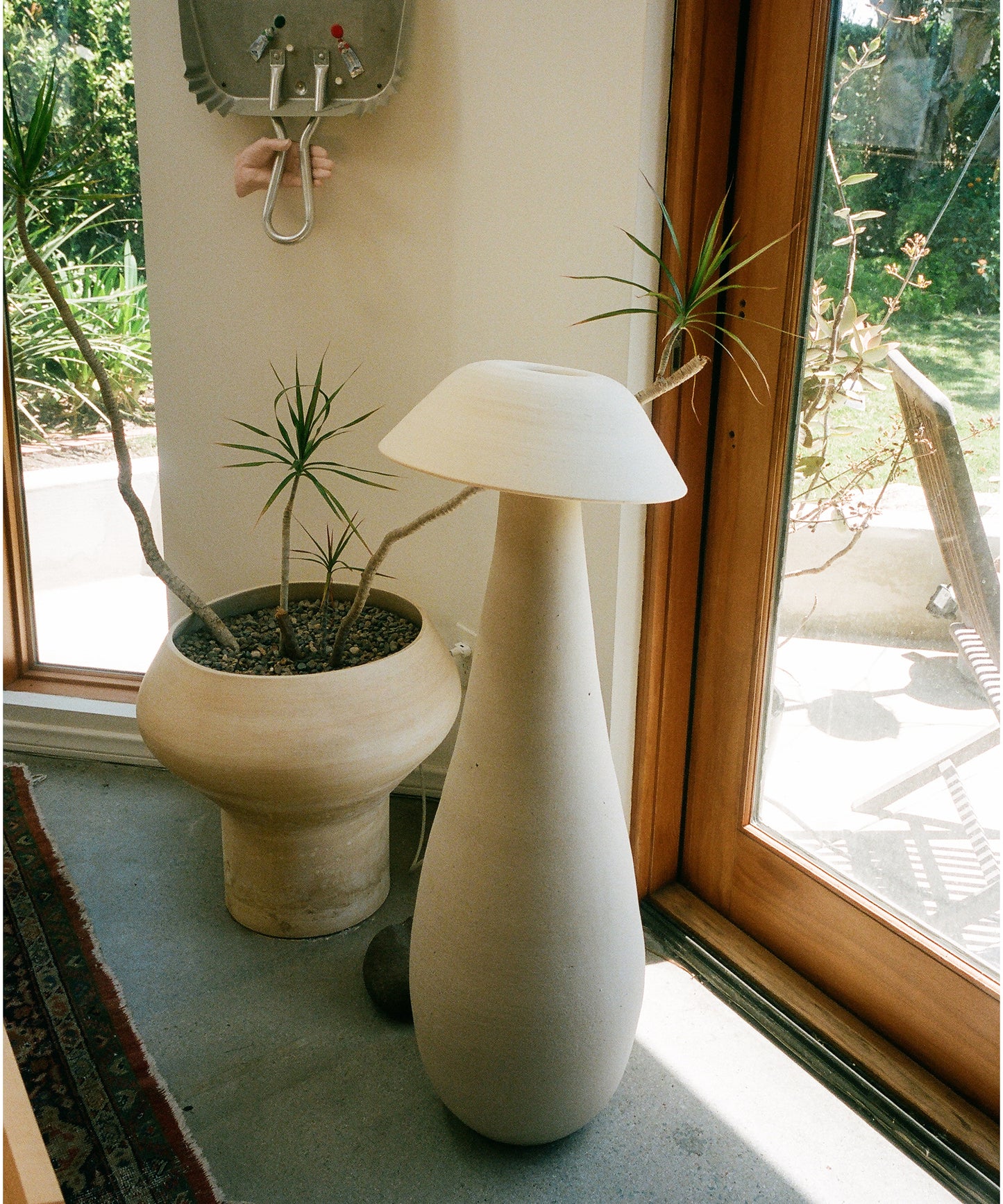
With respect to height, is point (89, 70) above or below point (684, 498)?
above

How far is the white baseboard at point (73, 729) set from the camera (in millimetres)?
2389

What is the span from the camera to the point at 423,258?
6.29 ft

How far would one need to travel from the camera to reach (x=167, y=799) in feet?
7.42

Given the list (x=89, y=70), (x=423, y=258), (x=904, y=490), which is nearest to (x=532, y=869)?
(x=904, y=490)

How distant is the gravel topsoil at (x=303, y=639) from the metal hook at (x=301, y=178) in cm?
70

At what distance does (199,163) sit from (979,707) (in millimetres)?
1712

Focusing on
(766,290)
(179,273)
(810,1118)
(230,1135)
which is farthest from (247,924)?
(766,290)

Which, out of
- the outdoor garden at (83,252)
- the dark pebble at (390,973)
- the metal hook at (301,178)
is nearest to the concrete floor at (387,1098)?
the dark pebble at (390,973)

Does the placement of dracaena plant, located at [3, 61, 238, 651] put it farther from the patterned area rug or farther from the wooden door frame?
the wooden door frame

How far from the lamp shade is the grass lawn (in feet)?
1.62

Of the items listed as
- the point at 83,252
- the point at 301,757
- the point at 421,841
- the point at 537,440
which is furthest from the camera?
the point at 83,252

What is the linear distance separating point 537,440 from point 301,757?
751 millimetres

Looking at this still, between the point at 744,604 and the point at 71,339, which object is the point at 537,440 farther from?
the point at 71,339

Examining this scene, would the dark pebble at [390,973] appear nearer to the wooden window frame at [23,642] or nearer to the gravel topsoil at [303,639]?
the gravel topsoil at [303,639]
